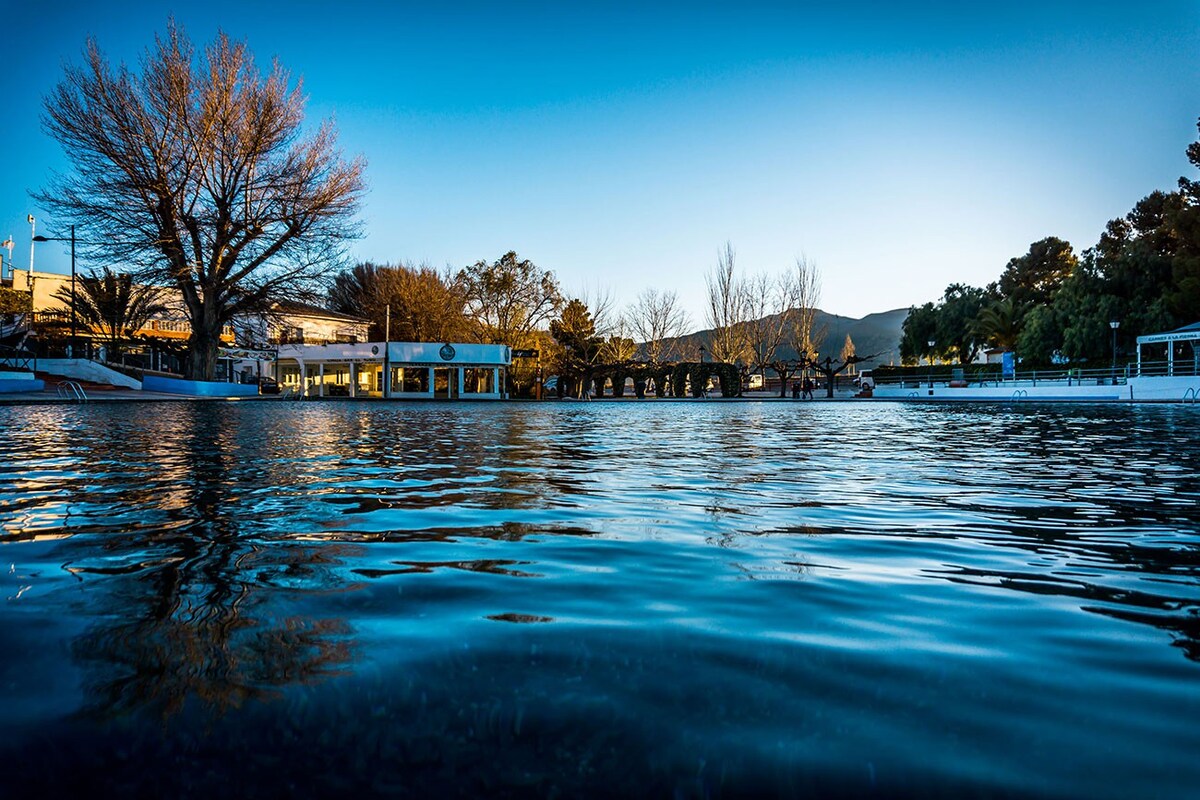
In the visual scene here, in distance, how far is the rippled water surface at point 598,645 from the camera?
1.50 meters

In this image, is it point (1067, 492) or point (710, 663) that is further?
point (1067, 492)

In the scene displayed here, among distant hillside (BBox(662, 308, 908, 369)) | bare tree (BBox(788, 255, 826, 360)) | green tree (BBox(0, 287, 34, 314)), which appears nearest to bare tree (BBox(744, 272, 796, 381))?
bare tree (BBox(788, 255, 826, 360))

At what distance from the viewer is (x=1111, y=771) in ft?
4.80

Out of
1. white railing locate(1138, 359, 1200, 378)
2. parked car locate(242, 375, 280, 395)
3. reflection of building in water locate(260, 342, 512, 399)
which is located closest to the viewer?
white railing locate(1138, 359, 1200, 378)

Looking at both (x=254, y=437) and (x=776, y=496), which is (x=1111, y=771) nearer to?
(x=776, y=496)

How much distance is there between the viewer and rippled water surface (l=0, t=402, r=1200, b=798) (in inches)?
58.9

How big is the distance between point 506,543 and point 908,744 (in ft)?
8.28

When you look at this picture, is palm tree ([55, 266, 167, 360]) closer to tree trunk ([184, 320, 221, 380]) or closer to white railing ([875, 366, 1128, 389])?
tree trunk ([184, 320, 221, 380])

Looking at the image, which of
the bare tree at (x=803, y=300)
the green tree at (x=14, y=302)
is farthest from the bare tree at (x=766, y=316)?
the green tree at (x=14, y=302)

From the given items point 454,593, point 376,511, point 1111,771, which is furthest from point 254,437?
Result: point 1111,771

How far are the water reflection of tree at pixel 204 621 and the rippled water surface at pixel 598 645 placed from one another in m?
0.02

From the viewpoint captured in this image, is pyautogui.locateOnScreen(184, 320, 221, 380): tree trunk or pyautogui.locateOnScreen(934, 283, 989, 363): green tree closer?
pyautogui.locateOnScreen(184, 320, 221, 380): tree trunk

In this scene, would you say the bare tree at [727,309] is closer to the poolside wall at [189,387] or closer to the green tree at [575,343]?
the green tree at [575,343]

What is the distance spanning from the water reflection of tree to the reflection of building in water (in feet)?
141
